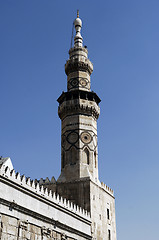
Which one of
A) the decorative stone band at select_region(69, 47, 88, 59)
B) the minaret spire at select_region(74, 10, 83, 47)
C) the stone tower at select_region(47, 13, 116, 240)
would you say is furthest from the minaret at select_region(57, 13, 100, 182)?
the minaret spire at select_region(74, 10, 83, 47)

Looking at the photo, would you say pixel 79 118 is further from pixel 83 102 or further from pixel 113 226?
pixel 113 226

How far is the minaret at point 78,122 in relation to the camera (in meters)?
31.5

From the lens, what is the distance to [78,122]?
33.1 meters

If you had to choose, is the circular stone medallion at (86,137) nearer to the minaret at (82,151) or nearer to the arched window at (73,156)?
the minaret at (82,151)

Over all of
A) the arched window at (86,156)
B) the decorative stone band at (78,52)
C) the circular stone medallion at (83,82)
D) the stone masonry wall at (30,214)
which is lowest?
the stone masonry wall at (30,214)

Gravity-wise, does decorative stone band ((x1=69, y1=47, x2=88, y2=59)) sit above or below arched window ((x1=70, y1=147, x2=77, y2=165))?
above

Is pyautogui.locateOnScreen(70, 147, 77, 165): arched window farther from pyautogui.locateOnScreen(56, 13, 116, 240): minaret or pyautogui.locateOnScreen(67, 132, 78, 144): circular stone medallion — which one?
pyautogui.locateOnScreen(67, 132, 78, 144): circular stone medallion

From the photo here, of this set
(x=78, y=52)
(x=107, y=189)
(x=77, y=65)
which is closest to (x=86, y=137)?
(x=107, y=189)

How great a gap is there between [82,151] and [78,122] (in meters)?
3.28

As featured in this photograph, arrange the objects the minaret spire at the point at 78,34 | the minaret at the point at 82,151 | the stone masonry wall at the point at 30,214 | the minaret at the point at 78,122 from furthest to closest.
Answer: the minaret spire at the point at 78,34
the minaret at the point at 78,122
the minaret at the point at 82,151
the stone masonry wall at the point at 30,214

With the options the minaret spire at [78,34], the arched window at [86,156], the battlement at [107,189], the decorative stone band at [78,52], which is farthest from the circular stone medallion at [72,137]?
the minaret spire at [78,34]

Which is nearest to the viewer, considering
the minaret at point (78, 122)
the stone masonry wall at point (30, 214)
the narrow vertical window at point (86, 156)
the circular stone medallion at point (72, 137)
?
the stone masonry wall at point (30, 214)

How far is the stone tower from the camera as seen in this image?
29.4 metres

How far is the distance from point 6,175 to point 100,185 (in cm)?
1543
